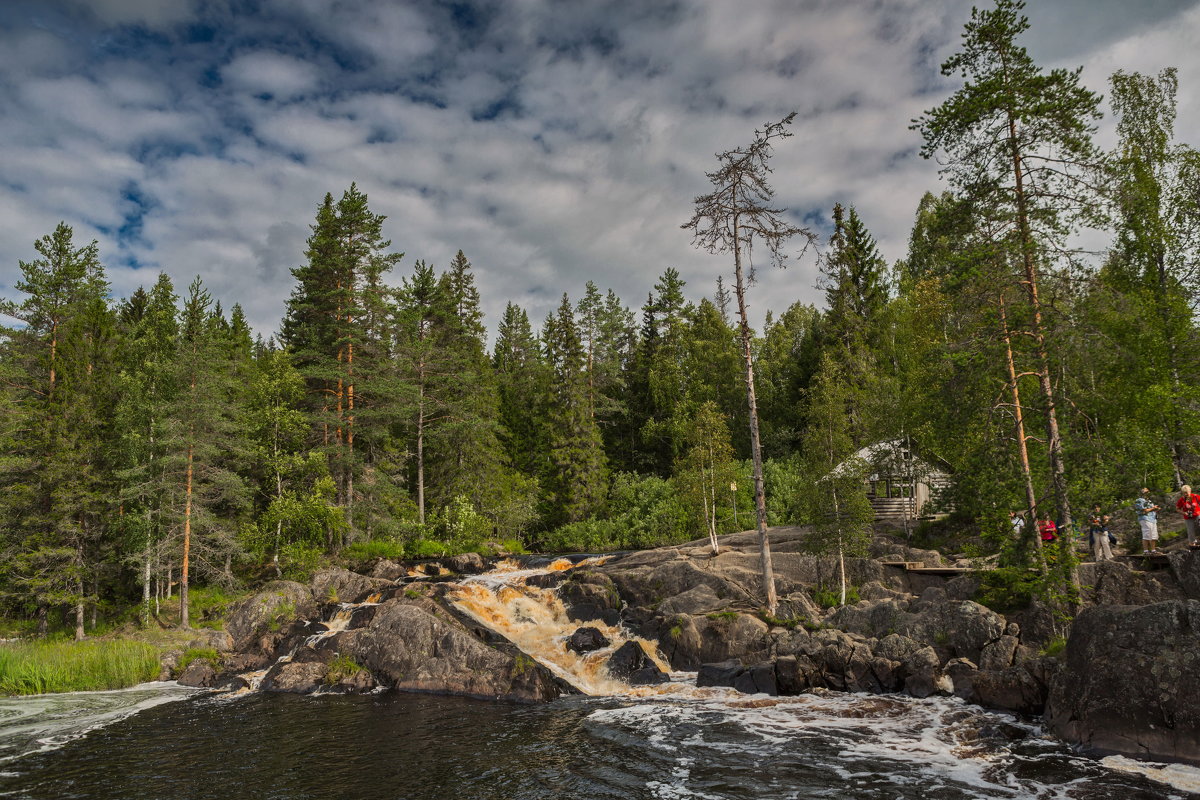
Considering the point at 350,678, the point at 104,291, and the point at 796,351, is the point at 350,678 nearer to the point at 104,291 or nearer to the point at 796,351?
the point at 104,291

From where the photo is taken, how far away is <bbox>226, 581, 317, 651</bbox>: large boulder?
78.9ft

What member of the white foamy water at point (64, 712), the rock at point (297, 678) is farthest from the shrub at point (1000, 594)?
the white foamy water at point (64, 712)

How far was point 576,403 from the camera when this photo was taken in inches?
1966

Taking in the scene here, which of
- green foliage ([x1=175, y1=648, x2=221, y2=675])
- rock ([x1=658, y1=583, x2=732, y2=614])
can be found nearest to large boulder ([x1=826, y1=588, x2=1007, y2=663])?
rock ([x1=658, y1=583, x2=732, y2=614])

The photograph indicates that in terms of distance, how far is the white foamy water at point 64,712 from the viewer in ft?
48.0

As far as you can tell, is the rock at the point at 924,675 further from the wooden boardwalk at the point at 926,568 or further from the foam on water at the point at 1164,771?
the wooden boardwalk at the point at 926,568

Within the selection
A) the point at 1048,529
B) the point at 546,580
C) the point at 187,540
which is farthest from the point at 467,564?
the point at 1048,529

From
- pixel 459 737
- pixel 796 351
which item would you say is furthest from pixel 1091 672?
pixel 796 351

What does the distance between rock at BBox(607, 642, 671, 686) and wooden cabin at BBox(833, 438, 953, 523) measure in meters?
15.6

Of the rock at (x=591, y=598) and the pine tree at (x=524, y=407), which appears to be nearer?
the rock at (x=591, y=598)

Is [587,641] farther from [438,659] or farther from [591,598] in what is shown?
[438,659]

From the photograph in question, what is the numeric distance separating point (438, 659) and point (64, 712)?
32.9 feet

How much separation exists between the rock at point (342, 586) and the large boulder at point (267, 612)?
2.39 feet

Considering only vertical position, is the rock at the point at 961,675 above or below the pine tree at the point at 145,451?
below
